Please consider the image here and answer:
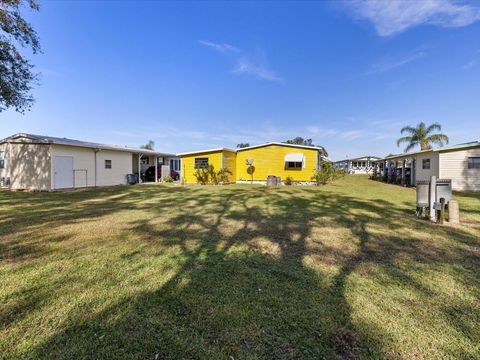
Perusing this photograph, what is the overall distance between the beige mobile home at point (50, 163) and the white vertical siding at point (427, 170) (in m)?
22.2

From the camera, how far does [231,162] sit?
2158 centimetres

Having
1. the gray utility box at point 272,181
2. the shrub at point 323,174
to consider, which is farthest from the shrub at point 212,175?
the shrub at point 323,174

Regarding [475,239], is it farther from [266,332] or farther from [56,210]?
[56,210]

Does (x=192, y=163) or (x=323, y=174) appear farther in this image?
(x=192, y=163)

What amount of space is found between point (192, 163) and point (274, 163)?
7.15 meters

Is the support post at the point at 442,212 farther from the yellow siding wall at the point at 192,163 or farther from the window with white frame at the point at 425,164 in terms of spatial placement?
the yellow siding wall at the point at 192,163

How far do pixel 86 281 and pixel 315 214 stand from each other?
6.26 meters

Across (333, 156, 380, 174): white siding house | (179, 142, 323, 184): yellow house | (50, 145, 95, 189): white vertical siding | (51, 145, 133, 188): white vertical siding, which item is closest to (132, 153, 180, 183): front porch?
(179, 142, 323, 184): yellow house

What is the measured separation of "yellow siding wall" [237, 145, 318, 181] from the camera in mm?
19484

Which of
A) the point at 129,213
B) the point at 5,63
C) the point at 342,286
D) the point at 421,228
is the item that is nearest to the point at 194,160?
the point at 5,63

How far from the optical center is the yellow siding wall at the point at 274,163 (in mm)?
19484

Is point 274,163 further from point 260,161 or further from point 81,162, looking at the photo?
point 81,162

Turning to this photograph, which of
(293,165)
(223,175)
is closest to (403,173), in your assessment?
(293,165)

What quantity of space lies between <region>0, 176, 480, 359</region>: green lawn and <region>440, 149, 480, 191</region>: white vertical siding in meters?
13.5
